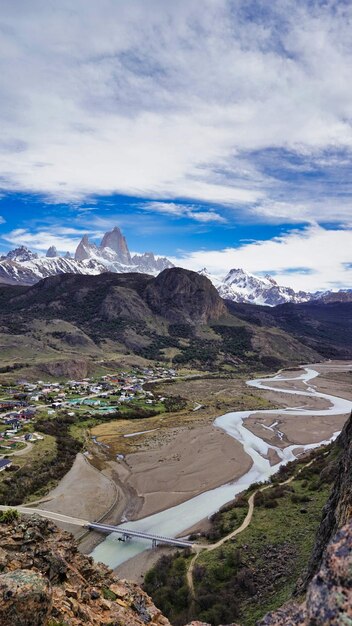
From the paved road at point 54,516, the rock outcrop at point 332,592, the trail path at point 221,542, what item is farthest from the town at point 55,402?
the rock outcrop at point 332,592

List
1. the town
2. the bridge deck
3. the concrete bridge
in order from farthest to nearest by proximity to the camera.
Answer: the town
the concrete bridge
the bridge deck

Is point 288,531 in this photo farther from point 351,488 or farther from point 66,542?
point 351,488

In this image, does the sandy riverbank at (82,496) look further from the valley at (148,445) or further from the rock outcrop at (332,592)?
the rock outcrop at (332,592)

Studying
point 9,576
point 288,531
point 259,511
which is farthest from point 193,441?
point 9,576

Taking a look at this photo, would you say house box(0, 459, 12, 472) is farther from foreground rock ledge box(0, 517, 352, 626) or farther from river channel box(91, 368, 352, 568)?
foreground rock ledge box(0, 517, 352, 626)

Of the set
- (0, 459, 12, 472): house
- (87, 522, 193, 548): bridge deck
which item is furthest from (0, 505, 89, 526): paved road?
(0, 459, 12, 472): house

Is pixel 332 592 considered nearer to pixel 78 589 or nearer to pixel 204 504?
pixel 78 589
